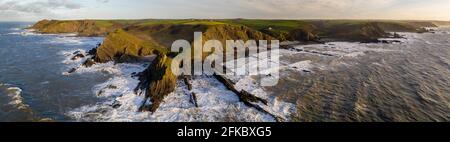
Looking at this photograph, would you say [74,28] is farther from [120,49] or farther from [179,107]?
[179,107]

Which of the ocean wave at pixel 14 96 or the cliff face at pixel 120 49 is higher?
the cliff face at pixel 120 49

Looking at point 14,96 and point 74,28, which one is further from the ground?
point 74,28

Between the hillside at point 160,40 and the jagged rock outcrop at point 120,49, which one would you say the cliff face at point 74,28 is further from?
the jagged rock outcrop at point 120,49

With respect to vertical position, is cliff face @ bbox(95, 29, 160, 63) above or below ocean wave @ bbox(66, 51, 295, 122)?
above

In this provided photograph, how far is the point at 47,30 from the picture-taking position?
120188 mm

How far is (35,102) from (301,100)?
20499 millimetres

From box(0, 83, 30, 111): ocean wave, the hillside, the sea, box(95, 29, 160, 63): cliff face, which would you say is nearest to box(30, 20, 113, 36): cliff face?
the hillside

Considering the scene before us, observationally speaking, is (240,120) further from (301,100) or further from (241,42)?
(241,42)

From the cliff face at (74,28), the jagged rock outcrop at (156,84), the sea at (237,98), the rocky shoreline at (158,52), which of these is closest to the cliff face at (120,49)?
the rocky shoreline at (158,52)

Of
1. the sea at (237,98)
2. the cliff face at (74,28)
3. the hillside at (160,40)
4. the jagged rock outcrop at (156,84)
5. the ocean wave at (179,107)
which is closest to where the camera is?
the ocean wave at (179,107)

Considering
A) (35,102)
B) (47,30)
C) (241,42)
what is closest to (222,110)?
(35,102)

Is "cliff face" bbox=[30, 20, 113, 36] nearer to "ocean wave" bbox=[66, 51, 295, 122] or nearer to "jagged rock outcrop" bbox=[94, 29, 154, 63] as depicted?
"jagged rock outcrop" bbox=[94, 29, 154, 63]

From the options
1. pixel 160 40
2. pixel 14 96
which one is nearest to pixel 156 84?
pixel 14 96
